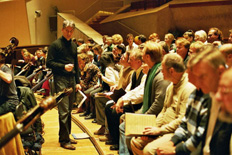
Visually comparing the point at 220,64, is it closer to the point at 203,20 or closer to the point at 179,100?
the point at 179,100

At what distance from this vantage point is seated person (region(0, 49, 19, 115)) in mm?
3311

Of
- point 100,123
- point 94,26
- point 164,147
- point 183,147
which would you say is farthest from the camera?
point 94,26

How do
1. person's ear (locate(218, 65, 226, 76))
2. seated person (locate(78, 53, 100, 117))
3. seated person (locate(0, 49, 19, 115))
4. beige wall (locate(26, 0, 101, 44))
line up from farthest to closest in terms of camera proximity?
beige wall (locate(26, 0, 101, 44)) < seated person (locate(78, 53, 100, 117)) < seated person (locate(0, 49, 19, 115)) < person's ear (locate(218, 65, 226, 76))

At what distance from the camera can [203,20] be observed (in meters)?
10.4

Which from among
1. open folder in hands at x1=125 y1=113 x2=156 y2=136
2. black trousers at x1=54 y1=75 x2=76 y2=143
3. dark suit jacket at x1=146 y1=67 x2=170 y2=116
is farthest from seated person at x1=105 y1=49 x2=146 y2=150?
open folder in hands at x1=125 y1=113 x2=156 y2=136

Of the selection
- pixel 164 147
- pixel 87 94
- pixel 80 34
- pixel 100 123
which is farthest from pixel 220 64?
pixel 80 34

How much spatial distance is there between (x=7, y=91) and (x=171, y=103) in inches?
68.6

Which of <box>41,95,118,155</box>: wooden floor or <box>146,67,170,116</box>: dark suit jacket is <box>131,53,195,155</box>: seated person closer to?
<box>146,67,170,116</box>: dark suit jacket

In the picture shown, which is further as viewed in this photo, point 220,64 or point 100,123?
point 100,123

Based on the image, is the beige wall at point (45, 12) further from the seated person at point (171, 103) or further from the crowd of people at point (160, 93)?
the seated person at point (171, 103)

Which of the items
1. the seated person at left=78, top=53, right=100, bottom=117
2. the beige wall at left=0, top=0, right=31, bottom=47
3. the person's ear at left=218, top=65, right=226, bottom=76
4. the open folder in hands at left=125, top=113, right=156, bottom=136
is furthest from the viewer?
the beige wall at left=0, top=0, right=31, bottom=47

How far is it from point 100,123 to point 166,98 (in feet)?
7.48

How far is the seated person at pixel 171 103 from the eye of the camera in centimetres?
260

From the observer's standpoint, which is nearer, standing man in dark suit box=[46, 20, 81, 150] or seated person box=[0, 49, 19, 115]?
seated person box=[0, 49, 19, 115]
